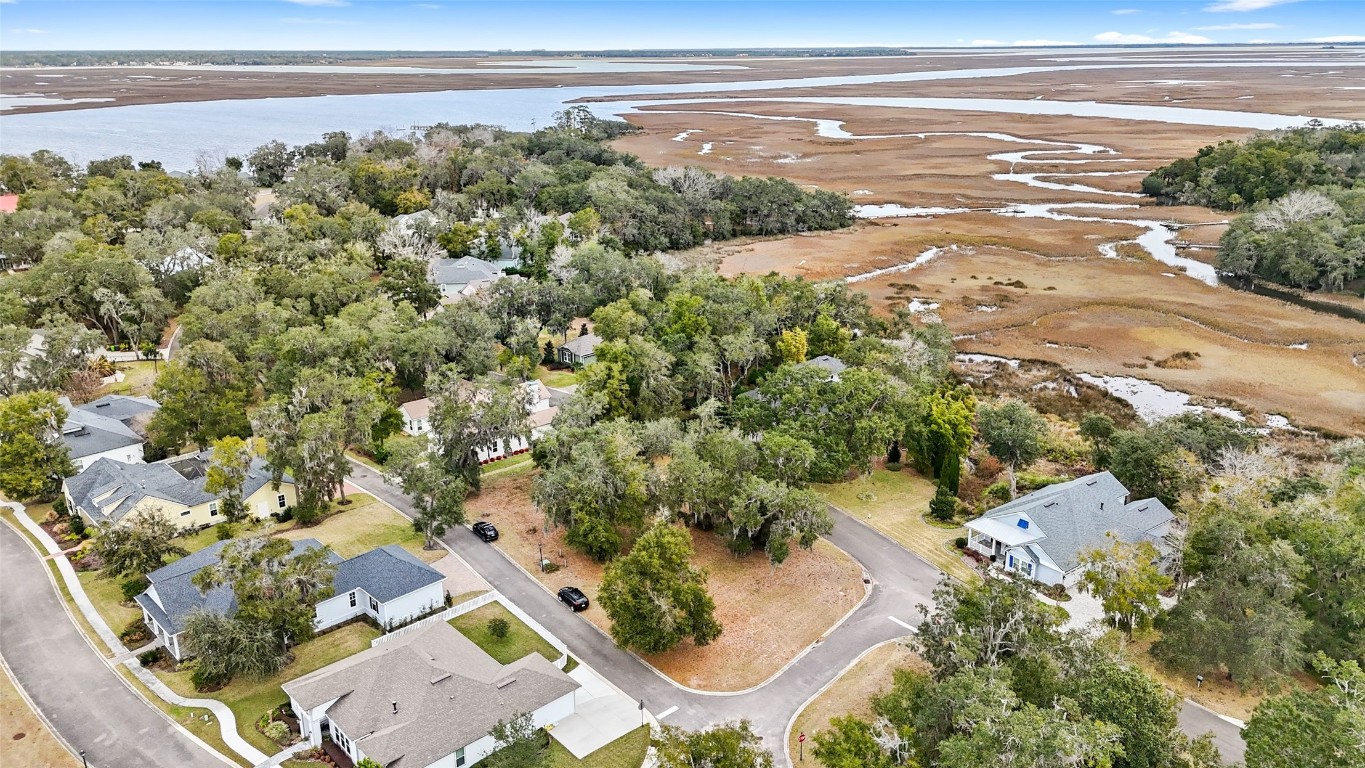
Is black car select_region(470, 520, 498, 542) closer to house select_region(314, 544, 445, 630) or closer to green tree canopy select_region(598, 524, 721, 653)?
house select_region(314, 544, 445, 630)

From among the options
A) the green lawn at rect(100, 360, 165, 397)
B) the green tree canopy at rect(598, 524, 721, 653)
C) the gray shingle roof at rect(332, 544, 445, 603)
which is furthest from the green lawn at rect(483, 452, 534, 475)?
the green lawn at rect(100, 360, 165, 397)

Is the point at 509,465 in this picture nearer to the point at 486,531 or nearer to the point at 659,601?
the point at 486,531

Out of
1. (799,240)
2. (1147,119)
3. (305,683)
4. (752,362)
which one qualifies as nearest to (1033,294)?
(799,240)

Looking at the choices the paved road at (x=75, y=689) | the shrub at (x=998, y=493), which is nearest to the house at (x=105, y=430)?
the paved road at (x=75, y=689)

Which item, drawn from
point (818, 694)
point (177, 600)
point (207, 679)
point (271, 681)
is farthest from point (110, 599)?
point (818, 694)

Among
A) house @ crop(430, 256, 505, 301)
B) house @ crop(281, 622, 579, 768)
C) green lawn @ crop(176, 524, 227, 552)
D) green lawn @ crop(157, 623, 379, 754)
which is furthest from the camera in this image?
house @ crop(430, 256, 505, 301)

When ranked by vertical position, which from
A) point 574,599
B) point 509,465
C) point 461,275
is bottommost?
point 509,465

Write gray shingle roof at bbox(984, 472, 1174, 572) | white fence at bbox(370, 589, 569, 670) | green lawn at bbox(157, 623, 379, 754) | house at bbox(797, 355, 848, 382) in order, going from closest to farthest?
green lawn at bbox(157, 623, 379, 754)
white fence at bbox(370, 589, 569, 670)
gray shingle roof at bbox(984, 472, 1174, 572)
house at bbox(797, 355, 848, 382)
